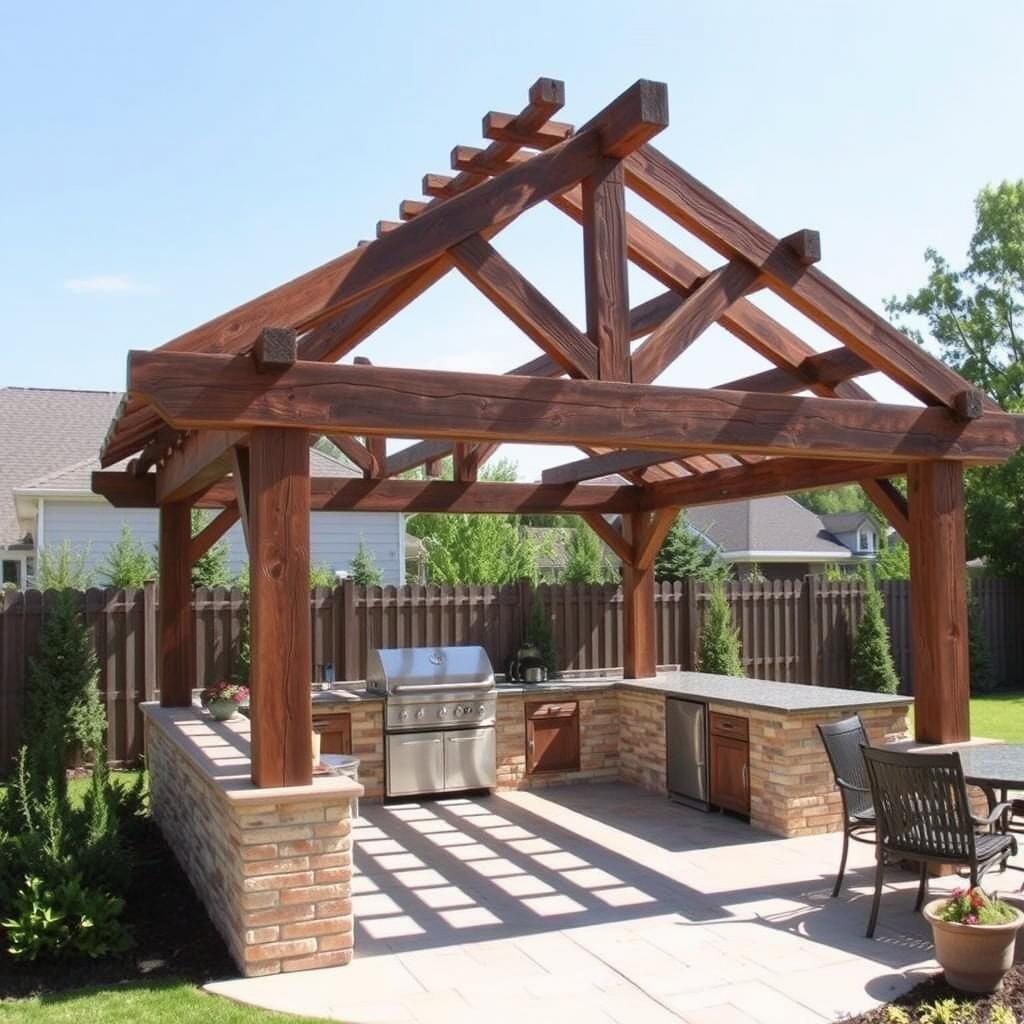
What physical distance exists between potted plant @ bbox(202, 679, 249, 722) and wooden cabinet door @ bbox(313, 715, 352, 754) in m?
1.01

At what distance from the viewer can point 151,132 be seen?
9445 millimetres

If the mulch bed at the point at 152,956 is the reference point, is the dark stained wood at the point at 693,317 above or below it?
above

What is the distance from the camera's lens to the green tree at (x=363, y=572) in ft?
57.0

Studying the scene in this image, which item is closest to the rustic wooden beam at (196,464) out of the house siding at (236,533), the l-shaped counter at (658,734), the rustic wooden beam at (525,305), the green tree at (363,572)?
the rustic wooden beam at (525,305)

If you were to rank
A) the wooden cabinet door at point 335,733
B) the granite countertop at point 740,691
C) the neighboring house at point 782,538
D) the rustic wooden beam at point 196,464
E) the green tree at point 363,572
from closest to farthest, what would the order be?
1. the rustic wooden beam at point 196,464
2. the granite countertop at point 740,691
3. the wooden cabinet door at point 335,733
4. the green tree at point 363,572
5. the neighboring house at point 782,538

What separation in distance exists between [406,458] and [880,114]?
5229 millimetres

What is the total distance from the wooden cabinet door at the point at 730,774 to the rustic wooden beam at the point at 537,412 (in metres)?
3.01

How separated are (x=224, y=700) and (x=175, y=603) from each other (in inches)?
41.7

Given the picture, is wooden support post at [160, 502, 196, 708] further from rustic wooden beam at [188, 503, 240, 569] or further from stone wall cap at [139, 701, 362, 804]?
stone wall cap at [139, 701, 362, 804]

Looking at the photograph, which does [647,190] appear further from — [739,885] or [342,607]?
[342,607]

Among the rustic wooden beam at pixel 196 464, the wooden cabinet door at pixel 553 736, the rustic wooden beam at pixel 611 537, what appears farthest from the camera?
the rustic wooden beam at pixel 611 537

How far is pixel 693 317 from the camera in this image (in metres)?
6.07

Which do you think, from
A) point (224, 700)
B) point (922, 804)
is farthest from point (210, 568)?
point (922, 804)

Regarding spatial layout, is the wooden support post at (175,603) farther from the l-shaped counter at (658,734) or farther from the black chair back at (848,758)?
the black chair back at (848,758)
